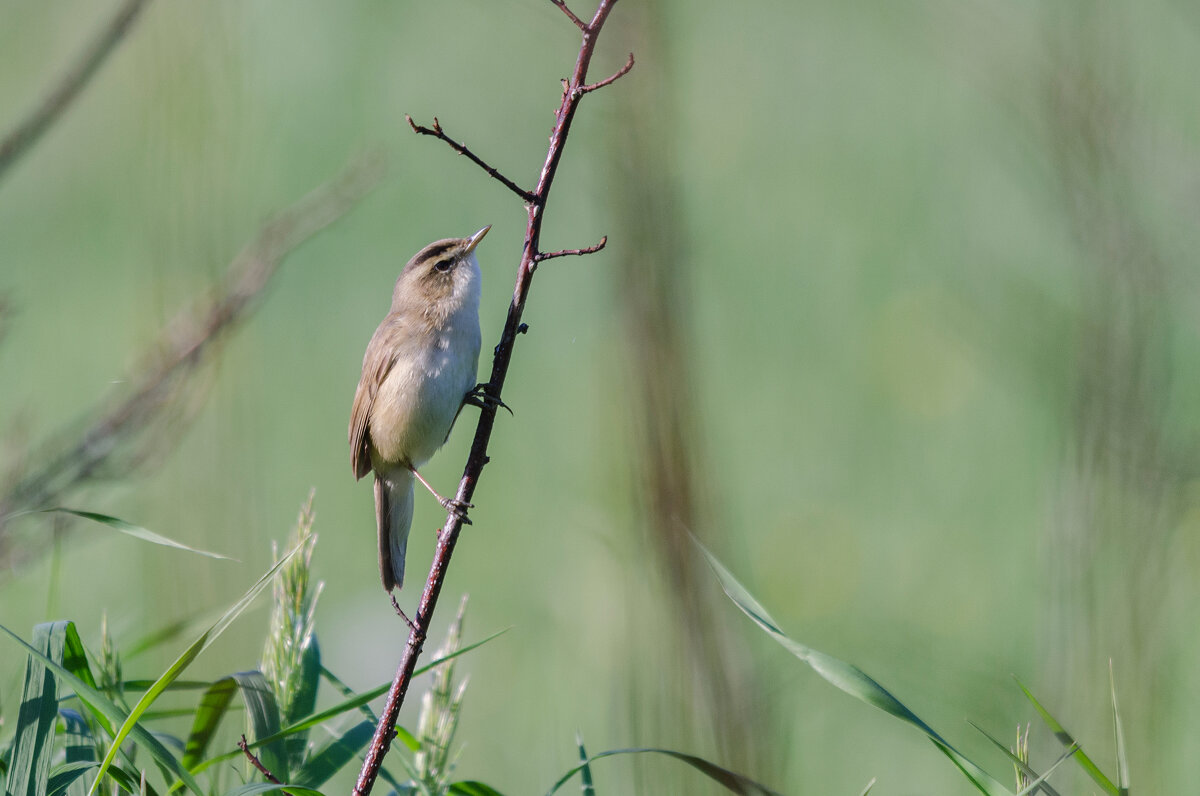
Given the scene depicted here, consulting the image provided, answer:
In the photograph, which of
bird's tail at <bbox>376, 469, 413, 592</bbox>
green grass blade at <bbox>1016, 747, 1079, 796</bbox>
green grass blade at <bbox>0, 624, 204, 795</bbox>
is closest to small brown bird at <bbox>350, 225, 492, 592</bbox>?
bird's tail at <bbox>376, 469, 413, 592</bbox>

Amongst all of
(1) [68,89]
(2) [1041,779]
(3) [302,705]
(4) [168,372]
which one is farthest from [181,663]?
(2) [1041,779]

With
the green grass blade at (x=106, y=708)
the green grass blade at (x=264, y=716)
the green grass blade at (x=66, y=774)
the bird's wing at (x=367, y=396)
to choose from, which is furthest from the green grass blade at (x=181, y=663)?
the bird's wing at (x=367, y=396)

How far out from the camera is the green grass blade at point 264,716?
1691 mm

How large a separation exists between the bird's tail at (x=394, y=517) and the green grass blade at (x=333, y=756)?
97 cm

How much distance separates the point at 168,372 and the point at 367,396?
1.16 meters

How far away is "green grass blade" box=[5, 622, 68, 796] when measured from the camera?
4.83 feet

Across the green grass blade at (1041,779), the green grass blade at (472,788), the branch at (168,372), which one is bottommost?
the green grass blade at (472,788)

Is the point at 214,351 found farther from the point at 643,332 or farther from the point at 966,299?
the point at 966,299

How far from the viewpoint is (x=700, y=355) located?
266 cm

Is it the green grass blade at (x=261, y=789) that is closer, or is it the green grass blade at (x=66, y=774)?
the green grass blade at (x=261, y=789)

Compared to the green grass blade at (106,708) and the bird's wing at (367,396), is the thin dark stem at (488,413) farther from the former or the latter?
the bird's wing at (367,396)

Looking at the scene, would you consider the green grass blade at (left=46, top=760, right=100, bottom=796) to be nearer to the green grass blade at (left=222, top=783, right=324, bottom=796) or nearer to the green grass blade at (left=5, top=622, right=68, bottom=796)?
the green grass blade at (left=5, top=622, right=68, bottom=796)

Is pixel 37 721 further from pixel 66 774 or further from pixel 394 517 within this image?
pixel 394 517

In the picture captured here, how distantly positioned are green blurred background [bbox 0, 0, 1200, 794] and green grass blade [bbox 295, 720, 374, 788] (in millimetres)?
469
